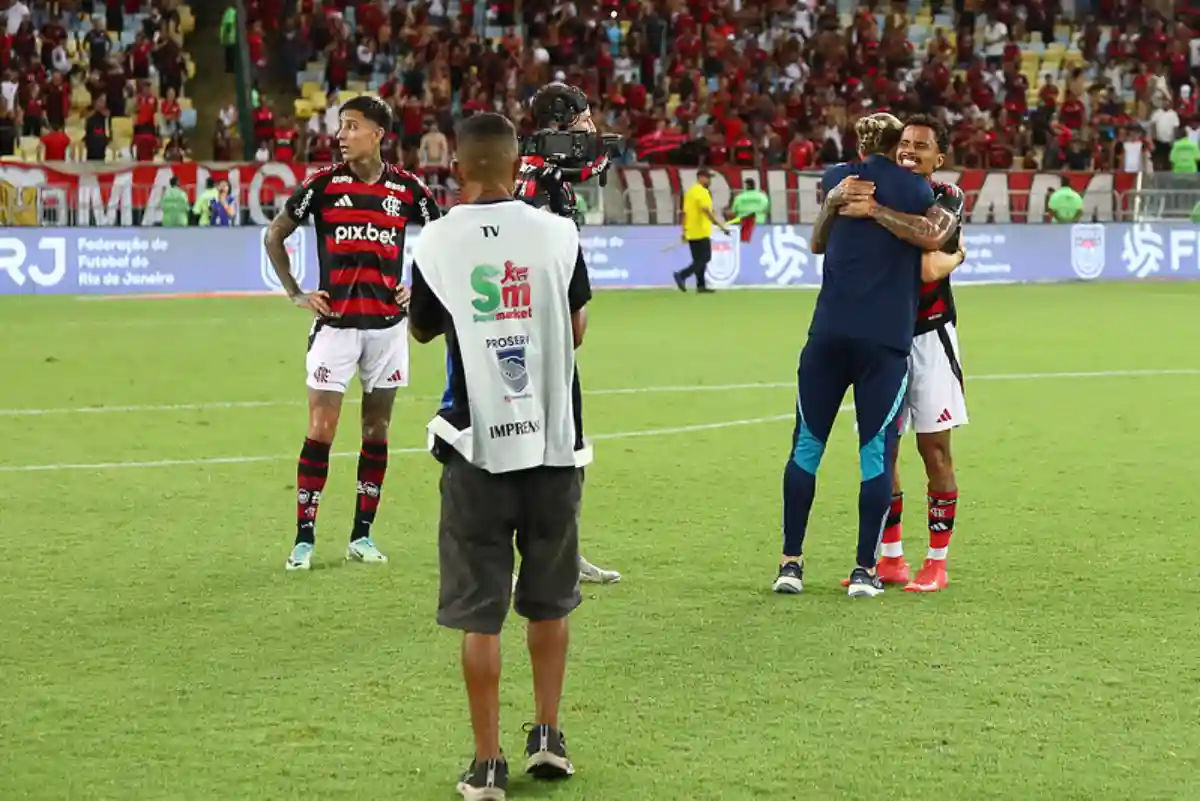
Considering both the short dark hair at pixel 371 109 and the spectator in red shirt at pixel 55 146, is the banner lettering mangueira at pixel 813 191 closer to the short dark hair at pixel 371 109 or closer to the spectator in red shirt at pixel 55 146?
the spectator in red shirt at pixel 55 146

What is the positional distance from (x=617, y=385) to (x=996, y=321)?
28.3 feet

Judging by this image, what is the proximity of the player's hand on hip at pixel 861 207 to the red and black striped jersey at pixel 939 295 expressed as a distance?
44cm

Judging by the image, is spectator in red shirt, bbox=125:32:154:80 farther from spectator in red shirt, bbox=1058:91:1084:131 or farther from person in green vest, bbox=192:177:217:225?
spectator in red shirt, bbox=1058:91:1084:131

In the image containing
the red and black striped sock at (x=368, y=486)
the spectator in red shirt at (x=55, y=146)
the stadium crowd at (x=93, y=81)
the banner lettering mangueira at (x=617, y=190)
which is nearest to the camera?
the red and black striped sock at (x=368, y=486)

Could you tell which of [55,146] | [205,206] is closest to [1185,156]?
[205,206]

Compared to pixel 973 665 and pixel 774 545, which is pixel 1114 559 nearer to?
pixel 774 545

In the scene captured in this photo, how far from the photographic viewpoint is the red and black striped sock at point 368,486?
29.1ft

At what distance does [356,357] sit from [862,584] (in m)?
2.59

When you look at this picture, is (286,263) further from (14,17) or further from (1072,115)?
(1072,115)

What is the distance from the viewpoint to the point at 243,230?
91.8 feet

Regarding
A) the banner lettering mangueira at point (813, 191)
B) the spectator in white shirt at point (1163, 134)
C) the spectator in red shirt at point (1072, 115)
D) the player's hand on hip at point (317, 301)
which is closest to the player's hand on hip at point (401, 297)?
the player's hand on hip at point (317, 301)

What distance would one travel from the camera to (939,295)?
8.09 m

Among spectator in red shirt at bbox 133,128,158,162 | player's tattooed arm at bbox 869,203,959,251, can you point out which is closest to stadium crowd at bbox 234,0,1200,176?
spectator in red shirt at bbox 133,128,158,162

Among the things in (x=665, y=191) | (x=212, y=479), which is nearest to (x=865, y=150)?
(x=212, y=479)
